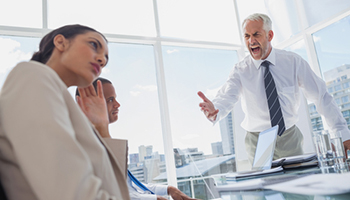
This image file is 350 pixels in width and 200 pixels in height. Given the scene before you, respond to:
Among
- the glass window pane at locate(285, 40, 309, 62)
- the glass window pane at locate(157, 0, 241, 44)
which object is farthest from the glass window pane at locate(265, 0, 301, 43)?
the glass window pane at locate(157, 0, 241, 44)

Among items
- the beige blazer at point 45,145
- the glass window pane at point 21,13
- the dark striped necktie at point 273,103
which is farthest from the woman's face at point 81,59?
the glass window pane at point 21,13

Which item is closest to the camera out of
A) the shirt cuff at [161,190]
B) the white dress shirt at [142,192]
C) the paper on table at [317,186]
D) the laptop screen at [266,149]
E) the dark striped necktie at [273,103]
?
the paper on table at [317,186]

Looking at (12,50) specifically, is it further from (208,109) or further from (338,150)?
(338,150)

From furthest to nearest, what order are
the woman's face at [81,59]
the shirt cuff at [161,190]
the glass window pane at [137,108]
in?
1. the glass window pane at [137,108]
2. the shirt cuff at [161,190]
3. the woman's face at [81,59]

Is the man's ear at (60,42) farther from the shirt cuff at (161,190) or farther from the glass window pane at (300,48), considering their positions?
the glass window pane at (300,48)

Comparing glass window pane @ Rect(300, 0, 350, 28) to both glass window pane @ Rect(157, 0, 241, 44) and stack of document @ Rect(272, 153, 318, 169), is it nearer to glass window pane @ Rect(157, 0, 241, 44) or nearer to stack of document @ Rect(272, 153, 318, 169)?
glass window pane @ Rect(157, 0, 241, 44)

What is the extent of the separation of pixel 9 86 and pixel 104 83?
4.17ft

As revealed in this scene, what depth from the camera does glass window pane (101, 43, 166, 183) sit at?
132 inches

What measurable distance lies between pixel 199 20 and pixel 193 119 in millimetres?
1480


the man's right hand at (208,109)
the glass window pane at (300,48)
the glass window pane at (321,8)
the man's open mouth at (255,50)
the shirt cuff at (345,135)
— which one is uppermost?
the glass window pane at (321,8)

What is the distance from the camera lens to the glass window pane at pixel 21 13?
9.95ft

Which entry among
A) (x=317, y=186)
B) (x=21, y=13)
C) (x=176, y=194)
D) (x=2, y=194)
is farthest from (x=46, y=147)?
(x=21, y=13)

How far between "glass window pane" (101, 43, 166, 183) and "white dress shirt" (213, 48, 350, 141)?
51.4 inches

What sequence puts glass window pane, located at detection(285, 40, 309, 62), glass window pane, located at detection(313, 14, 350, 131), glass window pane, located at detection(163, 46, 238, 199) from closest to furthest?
1. glass window pane, located at detection(313, 14, 350, 131)
2. glass window pane, located at detection(163, 46, 238, 199)
3. glass window pane, located at detection(285, 40, 309, 62)
